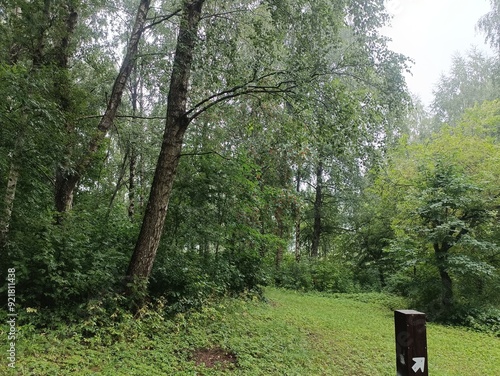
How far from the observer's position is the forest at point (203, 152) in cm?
427

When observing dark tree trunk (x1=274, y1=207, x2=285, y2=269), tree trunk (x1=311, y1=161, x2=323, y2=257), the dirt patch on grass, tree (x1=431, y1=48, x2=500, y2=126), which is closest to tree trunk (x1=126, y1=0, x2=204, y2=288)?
the dirt patch on grass

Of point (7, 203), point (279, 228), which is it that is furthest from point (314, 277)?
point (7, 203)

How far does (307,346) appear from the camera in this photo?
4922 millimetres

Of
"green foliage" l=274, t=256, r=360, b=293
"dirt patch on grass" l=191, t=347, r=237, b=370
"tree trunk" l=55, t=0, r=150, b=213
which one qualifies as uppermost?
"tree trunk" l=55, t=0, r=150, b=213

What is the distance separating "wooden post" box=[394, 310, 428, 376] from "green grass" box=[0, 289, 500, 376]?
2.00 metres

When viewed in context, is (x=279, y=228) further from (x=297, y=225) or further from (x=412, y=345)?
(x=412, y=345)

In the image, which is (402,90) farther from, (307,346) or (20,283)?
(20,283)

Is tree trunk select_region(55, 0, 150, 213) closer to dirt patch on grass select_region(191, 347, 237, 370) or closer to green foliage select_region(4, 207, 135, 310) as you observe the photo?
green foliage select_region(4, 207, 135, 310)

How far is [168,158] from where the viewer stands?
501 centimetres

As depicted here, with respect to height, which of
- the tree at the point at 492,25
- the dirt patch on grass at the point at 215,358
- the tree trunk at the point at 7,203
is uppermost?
Result: the tree at the point at 492,25

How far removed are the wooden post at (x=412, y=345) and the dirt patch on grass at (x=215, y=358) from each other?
2215 mm

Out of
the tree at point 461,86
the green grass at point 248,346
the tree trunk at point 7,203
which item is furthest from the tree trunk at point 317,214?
the tree trunk at point 7,203

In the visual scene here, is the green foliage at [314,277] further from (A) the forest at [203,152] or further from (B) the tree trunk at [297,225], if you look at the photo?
(A) the forest at [203,152]

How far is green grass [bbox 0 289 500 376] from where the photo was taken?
127 inches
